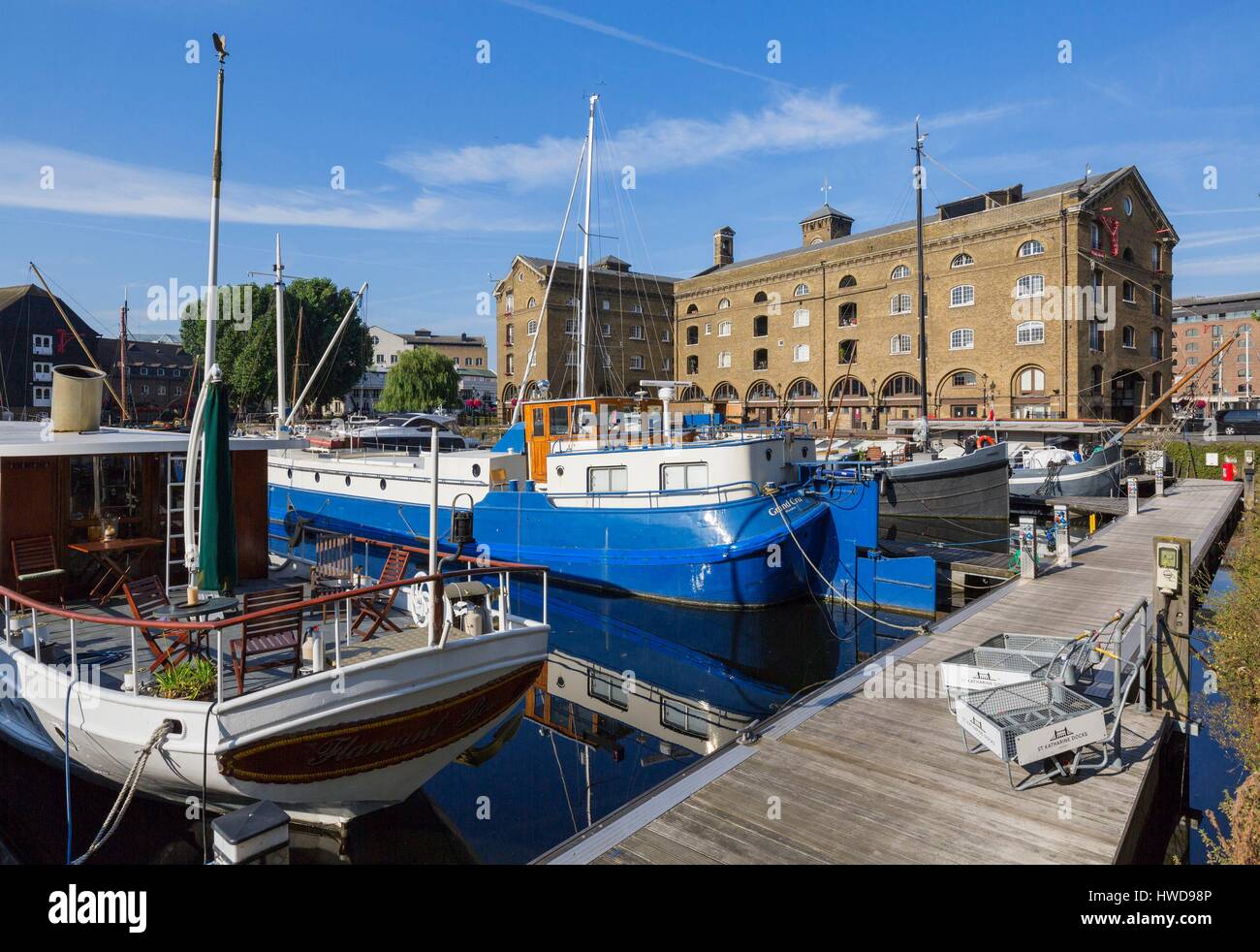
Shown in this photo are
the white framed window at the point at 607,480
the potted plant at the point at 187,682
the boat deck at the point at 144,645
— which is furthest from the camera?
the white framed window at the point at 607,480

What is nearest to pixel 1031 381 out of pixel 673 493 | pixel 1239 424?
pixel 1239 424

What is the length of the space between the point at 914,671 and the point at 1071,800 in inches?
123

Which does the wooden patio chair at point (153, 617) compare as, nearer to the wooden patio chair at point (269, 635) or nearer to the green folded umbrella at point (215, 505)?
the wooden patio chair at point (269, 635)

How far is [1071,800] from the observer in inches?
236

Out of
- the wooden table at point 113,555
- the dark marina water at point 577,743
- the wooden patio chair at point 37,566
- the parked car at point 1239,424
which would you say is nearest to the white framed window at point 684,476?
the dark marina water at point 577,743

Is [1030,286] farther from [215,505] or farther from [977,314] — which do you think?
[215,505]

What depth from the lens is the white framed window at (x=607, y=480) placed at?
664 inches

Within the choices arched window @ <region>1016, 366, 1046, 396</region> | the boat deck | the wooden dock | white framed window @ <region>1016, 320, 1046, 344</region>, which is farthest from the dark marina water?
white framed window @ <region>1016, 320, 1046, 344</region>

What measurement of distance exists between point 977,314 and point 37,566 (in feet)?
→ 139

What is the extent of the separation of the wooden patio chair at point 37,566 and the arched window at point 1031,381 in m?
40.9
